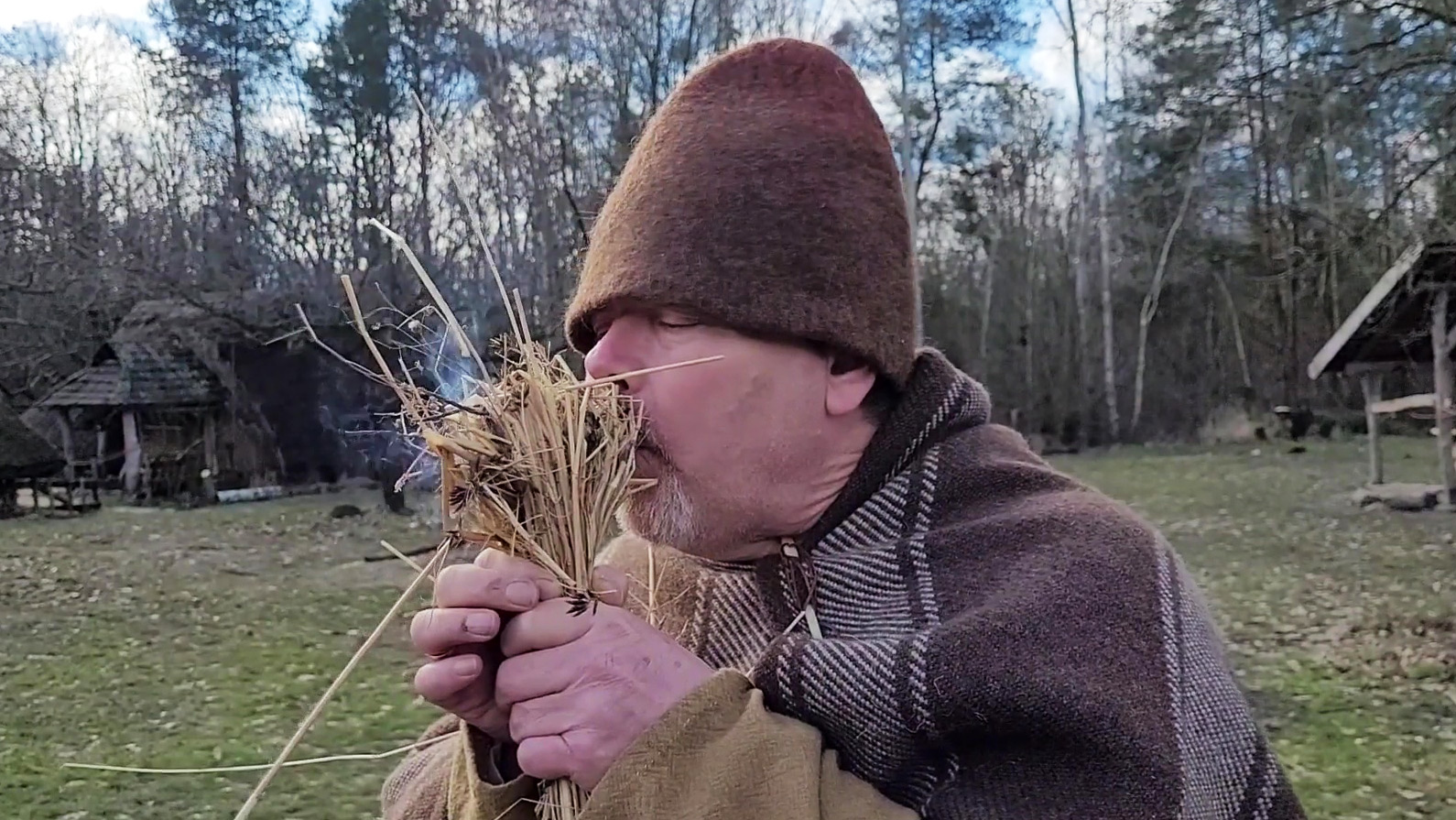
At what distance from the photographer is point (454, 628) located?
4.78ft

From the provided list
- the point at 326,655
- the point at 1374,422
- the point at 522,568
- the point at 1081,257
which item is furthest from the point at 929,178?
the point at 522,568

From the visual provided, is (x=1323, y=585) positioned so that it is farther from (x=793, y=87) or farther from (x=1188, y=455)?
(x=1188, y=455)

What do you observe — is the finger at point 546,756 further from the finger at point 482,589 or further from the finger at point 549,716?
the finger at point 482,589

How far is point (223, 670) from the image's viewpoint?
845 cm

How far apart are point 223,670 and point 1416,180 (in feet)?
29.2

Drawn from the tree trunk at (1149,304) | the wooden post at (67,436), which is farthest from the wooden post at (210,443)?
the tree trunk at (1149,304)

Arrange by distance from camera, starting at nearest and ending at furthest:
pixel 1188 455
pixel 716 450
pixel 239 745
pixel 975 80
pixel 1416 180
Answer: pixel 716 450, pixel 239 745, pixel 1416 180, pixel 1188 455, pixel 975 80

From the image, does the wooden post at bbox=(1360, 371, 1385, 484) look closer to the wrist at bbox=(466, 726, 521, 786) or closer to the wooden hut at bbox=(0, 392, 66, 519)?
the wrist at bbox=(466, 726, 521, 786)

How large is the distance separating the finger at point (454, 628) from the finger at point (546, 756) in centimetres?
14

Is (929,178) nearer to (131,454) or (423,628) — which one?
(131,454)

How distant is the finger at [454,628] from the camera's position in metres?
1.46

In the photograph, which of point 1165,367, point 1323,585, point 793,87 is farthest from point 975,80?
point 793,87

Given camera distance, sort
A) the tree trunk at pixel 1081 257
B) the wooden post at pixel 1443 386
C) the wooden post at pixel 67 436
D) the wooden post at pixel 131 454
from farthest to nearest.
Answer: the tree trunk at pixel 1081 257, the wooden post at pixel 67 436, the wooden post at pixel 131 454, the wooden post at pixel 1443 386

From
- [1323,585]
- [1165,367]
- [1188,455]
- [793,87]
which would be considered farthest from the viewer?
[1165,367]
